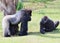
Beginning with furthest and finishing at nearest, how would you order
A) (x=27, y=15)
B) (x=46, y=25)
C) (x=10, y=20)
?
1. (x=46, y=25)
2. (x=10, y=20)
3. (x=27, y=15)

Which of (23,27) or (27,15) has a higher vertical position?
(27,15)

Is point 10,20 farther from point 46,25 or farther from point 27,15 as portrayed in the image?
point 46,25

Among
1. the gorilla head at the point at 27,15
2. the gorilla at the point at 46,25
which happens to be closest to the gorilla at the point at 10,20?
the gorilla head at the point at 27,15

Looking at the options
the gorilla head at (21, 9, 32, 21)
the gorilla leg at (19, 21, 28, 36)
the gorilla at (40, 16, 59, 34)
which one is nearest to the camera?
the gorilla head at (21, 9, 32, 21)

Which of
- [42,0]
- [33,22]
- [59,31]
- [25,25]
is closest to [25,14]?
[25,25]

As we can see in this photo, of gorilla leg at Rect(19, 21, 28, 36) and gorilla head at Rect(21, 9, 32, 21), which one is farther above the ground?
gorilla head at Rect(21, 9, 32, 21)

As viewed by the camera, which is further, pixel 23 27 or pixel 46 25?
pixel 46 25

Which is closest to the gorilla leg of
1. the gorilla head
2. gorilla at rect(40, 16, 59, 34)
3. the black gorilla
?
the black gorilla

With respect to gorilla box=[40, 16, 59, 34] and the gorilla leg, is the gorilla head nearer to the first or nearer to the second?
the gorilla leg

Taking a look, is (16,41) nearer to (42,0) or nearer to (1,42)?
(1,42)

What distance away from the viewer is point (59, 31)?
35.7 feet

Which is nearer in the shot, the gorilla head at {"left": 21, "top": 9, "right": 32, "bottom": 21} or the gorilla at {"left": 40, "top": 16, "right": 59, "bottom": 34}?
the gorilla head at {"left": 21, "top": 9, "right": 32, "bottom": 21}

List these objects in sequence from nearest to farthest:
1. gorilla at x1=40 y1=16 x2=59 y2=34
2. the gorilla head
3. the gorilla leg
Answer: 1. the gorilla head
2. the gorilla leg
3. gorilla at x1=40 y1=16 x2=59 y2=34

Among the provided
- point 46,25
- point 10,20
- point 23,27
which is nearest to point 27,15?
point 23,27
